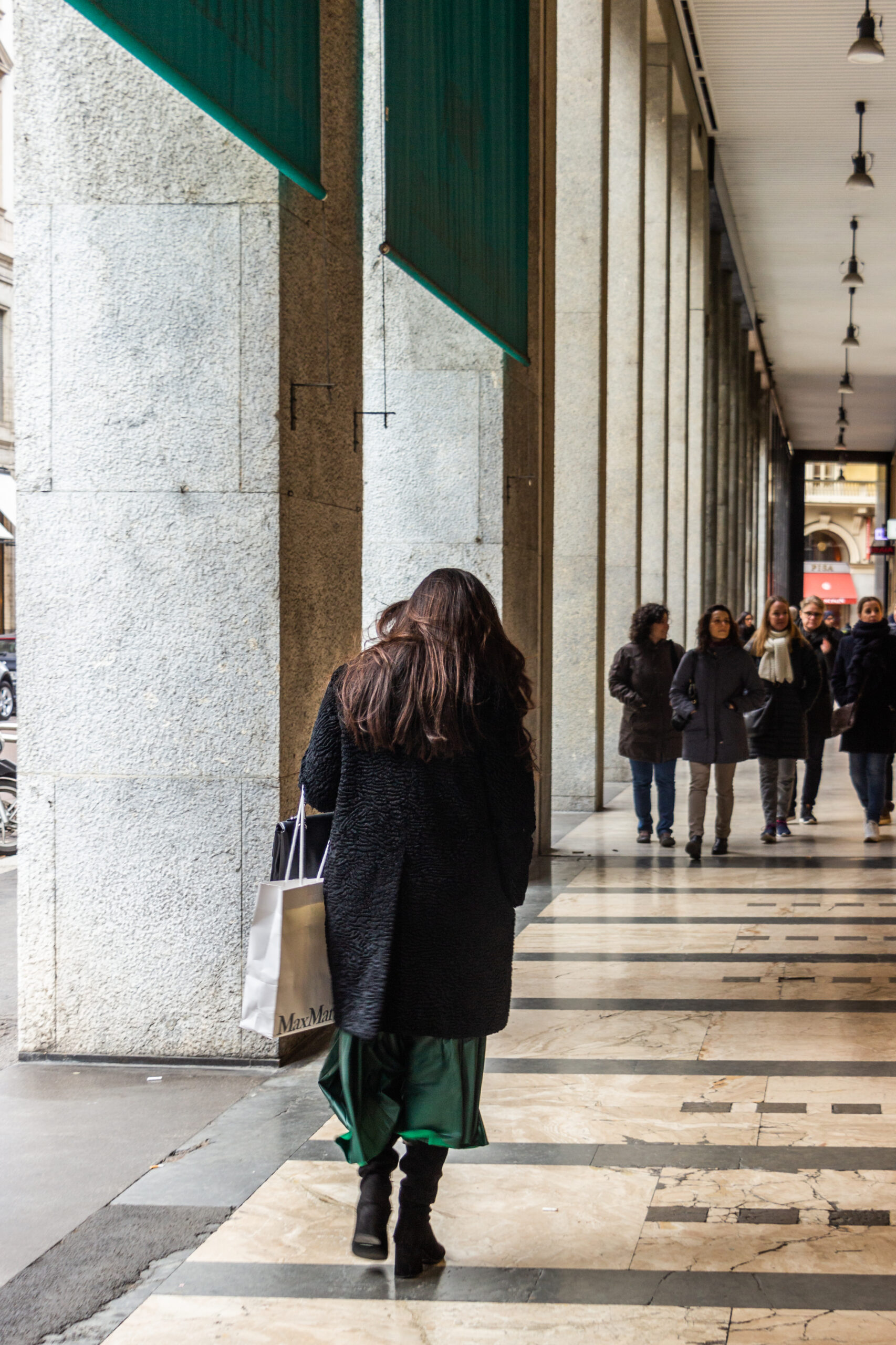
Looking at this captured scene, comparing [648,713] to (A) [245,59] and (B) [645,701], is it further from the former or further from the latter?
(A) [245,59]

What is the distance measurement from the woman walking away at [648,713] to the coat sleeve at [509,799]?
7.55 m

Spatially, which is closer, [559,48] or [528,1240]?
[528,1240]

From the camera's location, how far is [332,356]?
6016mm

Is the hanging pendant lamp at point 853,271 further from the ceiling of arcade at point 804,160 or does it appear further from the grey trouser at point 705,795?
the grey trouser at point 705,795

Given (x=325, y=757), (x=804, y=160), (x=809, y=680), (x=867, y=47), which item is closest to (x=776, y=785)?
(x=809, y=680)

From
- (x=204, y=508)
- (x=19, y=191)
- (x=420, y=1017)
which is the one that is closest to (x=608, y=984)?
(x=204, y=508)

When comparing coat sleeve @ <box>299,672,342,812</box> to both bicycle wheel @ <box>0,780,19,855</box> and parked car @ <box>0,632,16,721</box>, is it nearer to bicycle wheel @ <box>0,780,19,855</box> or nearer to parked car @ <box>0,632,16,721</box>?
bicycle wheel @ <box>0,780,19,855</box>

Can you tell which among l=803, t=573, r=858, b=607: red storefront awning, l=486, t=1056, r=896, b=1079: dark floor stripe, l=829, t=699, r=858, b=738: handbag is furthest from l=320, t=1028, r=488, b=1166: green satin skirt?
l=803, t=573, r=858, b=607: red storefront awning

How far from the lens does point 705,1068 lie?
5.39 meters

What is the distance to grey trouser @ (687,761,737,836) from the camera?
10516 mm

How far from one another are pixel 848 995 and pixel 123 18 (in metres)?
4.74

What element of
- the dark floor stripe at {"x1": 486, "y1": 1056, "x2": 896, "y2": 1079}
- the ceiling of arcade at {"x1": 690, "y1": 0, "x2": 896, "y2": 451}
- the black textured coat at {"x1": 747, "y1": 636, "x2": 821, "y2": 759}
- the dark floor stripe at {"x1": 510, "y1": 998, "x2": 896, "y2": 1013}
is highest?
the ceiling of arcade at {"x1": 690, "y1": 0, "x2": 896, "y2": 451}

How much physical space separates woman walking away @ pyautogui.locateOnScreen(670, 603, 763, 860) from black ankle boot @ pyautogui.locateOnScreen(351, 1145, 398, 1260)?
695 cm

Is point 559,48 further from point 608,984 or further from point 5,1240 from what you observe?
point 5,1240
